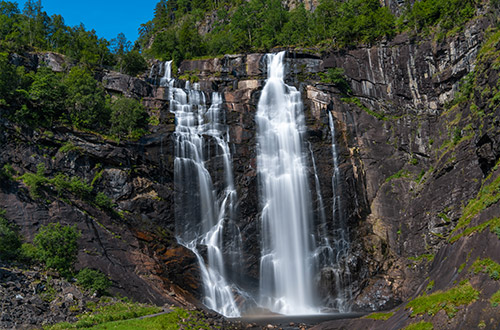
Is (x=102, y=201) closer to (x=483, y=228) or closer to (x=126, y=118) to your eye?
(x=126, y=118)

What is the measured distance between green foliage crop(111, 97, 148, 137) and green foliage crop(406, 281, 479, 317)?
107 feet

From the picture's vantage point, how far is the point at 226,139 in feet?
137

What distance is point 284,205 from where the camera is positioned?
127 ft

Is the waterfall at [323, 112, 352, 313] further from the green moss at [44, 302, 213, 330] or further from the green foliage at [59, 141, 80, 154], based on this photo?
the green foliage at [59, 141, 80, 154]

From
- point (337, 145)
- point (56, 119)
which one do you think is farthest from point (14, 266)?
point (337, 145)

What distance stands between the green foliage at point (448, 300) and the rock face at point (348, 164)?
5.74m

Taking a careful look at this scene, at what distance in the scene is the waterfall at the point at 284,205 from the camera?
114 feet

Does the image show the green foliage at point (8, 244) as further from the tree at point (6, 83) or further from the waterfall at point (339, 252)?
the waterfall at point (339, 252)

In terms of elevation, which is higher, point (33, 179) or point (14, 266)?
point (33, 179)

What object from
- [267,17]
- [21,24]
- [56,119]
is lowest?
[56,119]

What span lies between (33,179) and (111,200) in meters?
7.09

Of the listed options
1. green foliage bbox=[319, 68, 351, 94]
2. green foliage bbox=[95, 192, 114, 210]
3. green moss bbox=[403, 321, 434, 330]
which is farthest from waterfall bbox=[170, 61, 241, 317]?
green moss bbox=[403, 321, 434, 330]

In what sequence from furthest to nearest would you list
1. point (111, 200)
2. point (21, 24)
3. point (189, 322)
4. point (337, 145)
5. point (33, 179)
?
1. point (21, 24)
2. point (337, 145)
3. point (111, 200)
4. point (33, 179)
5. point (189, 322)

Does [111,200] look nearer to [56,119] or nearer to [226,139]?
[56,119]
